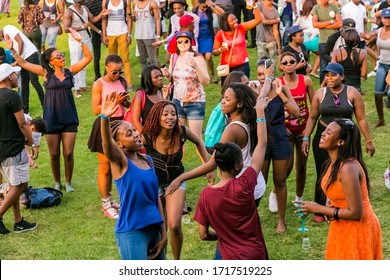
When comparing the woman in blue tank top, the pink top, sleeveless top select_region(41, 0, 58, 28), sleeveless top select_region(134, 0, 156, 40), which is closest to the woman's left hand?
the woman in blue tank top

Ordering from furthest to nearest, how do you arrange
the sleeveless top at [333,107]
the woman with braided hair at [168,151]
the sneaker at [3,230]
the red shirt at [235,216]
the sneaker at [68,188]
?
the sneaker at [68,188] → the sneaker at [3,230] → the sleeveless top at [333,107] → the woman with braided hair at [168,151] → the red shirt at [235,216]

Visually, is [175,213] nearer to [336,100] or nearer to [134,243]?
[134,243]

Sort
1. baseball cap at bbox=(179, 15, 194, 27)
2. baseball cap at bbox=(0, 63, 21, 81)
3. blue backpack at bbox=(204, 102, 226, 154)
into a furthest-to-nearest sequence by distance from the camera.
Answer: baseball cap at bbox=(179, 15, 194, 27)
baseball cap at bbox=(0, 63, 21, 81)
blue backpack at bbox=(204, 102, 226, 154)

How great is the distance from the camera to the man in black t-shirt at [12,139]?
8.47 meters

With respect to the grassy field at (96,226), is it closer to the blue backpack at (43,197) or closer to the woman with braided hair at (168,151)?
the blue backpack at (43,197)

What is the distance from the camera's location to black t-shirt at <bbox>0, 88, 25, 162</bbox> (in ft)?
27.6

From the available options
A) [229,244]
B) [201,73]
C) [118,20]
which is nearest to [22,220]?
[201,73]

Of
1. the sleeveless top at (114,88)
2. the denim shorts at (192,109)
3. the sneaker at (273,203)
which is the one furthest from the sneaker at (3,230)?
the sneaker at (273,203)

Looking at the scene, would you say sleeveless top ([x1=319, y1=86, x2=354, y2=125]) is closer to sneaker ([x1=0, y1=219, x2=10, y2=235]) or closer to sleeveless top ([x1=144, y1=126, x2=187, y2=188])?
sleeveless top ([x1=144, y1=126, x2=187, y2=188])

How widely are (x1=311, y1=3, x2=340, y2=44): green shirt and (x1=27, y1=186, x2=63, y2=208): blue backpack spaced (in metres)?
6.39

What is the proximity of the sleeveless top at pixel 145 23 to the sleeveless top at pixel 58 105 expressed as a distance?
4.98 m

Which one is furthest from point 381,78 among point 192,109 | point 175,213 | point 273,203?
point 175,213

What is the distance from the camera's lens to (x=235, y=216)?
5.43 metres
